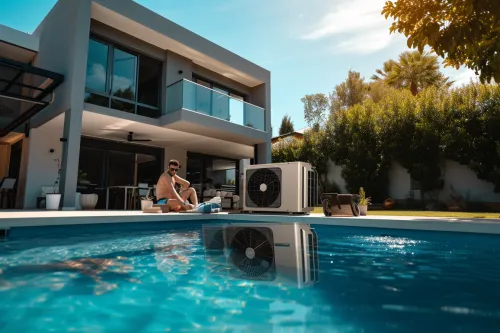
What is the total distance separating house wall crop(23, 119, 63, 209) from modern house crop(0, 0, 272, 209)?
0.03 meters

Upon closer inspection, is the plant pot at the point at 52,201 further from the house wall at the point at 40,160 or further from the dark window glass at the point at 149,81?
the dark window glass at the point at 149,81

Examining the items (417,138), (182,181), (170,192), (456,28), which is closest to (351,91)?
(417,138)

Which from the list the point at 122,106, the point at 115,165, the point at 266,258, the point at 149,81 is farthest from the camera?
the point at 115,165

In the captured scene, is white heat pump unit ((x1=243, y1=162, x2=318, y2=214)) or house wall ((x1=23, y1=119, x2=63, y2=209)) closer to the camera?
white heat pump unit ((x1=243, y1=162, x2=318, y2=214))

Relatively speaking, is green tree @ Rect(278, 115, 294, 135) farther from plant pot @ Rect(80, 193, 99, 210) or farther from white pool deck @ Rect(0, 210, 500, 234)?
white pool deck @ Rect(0, 210, 500, 234)

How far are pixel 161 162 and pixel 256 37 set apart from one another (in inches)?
236

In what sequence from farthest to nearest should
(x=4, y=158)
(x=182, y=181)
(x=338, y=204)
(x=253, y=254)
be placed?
1. (x=4, y=158)
2. (x=182, y=181)
3. (x=338, y=204)
4. (x=253, y=254)

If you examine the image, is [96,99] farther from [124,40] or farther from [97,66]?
[124,40]

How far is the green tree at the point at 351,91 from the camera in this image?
27.4 m

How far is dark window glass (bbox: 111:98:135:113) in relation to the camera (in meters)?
9.23

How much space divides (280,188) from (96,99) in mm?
6080

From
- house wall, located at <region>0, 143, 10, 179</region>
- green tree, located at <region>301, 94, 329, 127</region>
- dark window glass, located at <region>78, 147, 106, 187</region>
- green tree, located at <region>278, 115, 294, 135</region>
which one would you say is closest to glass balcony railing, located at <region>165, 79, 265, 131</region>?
dark window glass, located at <region>78, 147, 106, 187</region>

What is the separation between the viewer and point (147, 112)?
33.2 feet

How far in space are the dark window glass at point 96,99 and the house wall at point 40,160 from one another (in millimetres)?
1952
